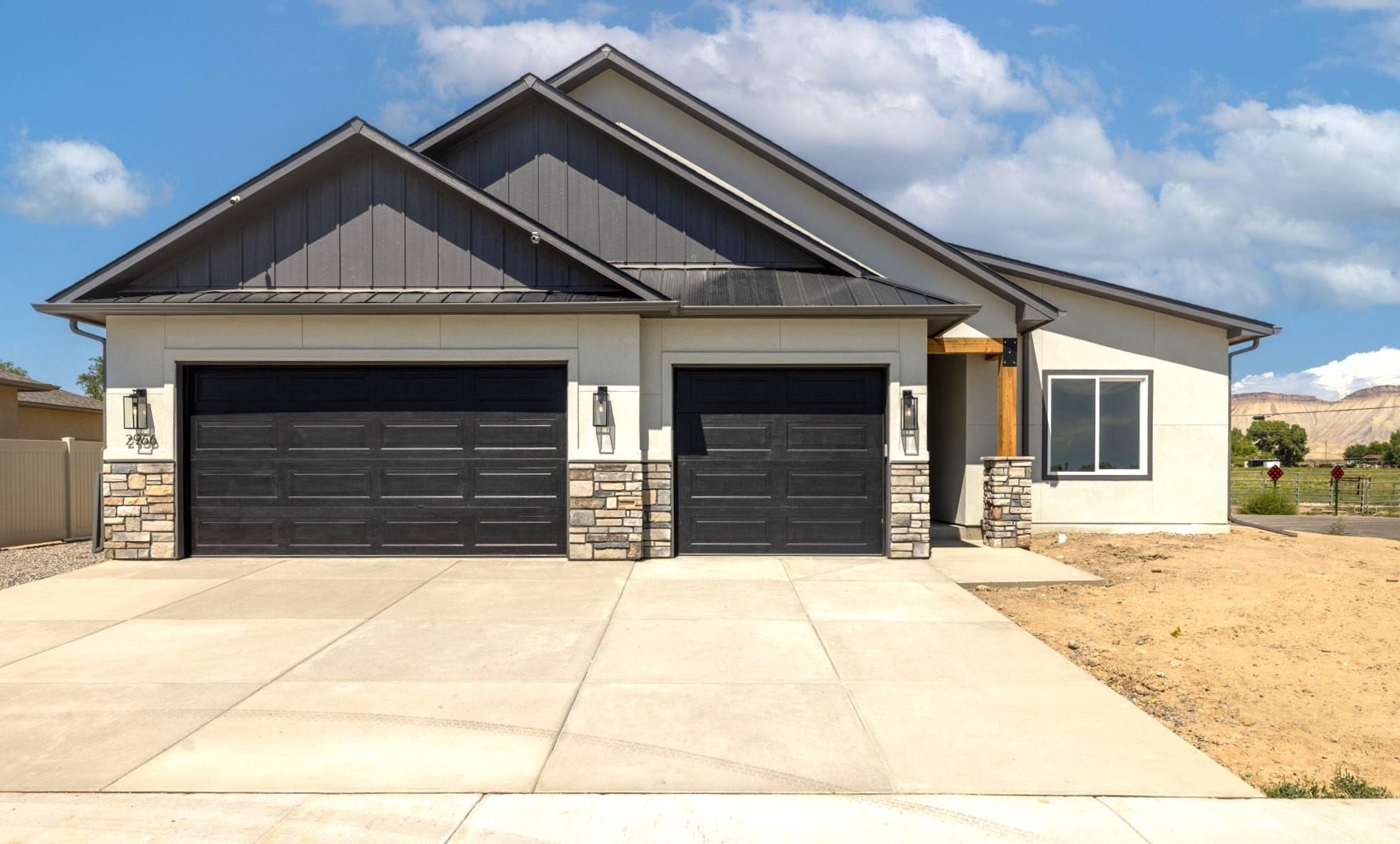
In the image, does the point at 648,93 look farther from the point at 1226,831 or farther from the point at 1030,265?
the point at 1226,831

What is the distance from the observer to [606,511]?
11.0 metres

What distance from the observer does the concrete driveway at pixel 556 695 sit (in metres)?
4.62

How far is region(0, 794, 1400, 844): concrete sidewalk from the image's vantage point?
394 cm

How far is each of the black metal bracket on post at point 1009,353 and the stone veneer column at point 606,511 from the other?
570 centimetres

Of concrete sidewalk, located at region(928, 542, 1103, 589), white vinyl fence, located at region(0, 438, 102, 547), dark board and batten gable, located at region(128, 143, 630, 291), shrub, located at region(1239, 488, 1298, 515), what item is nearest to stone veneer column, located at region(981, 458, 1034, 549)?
concrete sidewalk, located at region(928, 542, 1103, 589)

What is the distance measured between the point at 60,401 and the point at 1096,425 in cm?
2655

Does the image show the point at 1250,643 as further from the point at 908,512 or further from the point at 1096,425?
the point at 1096,425

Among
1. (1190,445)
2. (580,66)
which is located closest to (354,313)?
→ (580,66)

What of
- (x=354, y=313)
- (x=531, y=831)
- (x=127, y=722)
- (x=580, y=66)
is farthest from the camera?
(x=580, y=66)

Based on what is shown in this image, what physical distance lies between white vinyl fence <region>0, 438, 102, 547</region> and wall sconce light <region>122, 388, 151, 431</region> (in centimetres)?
283

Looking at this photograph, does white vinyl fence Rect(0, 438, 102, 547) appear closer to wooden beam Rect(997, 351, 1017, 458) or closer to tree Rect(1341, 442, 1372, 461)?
wooden beam Rect(997, 351, 1017, 458)

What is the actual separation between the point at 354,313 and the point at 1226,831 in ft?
33.1

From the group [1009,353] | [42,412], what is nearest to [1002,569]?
[1009,353]

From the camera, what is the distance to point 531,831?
3.96 metres
